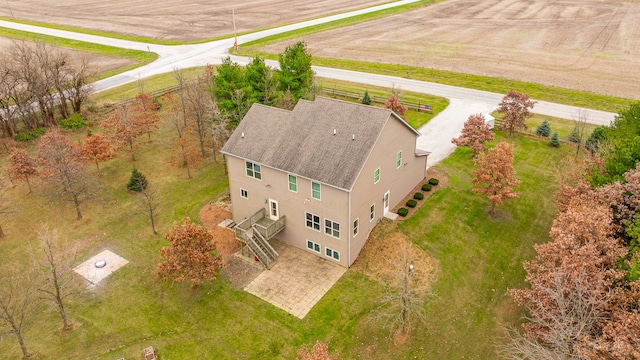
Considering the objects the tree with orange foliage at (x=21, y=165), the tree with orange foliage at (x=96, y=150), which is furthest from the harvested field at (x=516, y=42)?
the tree with orange foliage at (x=21, y=165)

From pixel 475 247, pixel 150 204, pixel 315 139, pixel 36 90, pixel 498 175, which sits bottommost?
pixel 475 247

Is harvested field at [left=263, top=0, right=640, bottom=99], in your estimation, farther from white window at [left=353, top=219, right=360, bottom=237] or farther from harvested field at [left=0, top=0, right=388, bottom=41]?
white window at [left=353, top=219, right=360, bottom=237]

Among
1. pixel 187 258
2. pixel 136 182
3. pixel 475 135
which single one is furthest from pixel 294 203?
pixel 475 135

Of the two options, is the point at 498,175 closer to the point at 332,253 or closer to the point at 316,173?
the point at 332,253

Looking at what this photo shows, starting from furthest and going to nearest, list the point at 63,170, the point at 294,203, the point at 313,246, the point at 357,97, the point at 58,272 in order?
the point at 357,97 < the point at 63,170 < the point at 313,246 < the point at 294,203 < the point at 58,272

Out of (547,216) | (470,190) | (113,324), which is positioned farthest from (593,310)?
(113,324)

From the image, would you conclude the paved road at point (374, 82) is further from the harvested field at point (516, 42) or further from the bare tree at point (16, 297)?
the bare tree at point (16, 297)
